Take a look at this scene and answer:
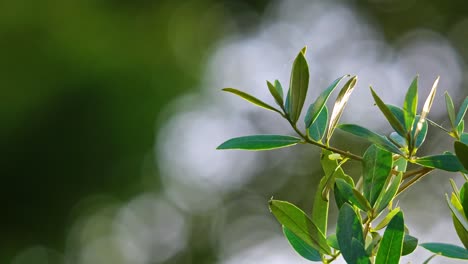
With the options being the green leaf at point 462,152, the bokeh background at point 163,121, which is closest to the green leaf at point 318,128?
the green leaf at point 462,152

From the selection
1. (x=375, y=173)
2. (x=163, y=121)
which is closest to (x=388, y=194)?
(x=375, y=173)

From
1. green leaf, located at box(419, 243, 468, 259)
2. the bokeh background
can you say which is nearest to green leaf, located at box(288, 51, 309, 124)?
green leaf, located at box(419, 243, 468, 259)

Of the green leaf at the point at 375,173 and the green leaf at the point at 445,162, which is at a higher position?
the green leaf at the point at 375,173

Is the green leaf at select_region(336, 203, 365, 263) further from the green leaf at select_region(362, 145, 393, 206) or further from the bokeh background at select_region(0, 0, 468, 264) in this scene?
the bokeh background at select_region(0, 0, 468, 264)

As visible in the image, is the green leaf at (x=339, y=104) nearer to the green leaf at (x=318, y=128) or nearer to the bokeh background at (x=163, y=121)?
the green leaf at (x=318, y=128)

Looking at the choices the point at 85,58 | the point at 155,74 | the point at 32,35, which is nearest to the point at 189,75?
the point at 155,74

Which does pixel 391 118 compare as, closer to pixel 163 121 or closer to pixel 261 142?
pixel 261 142
